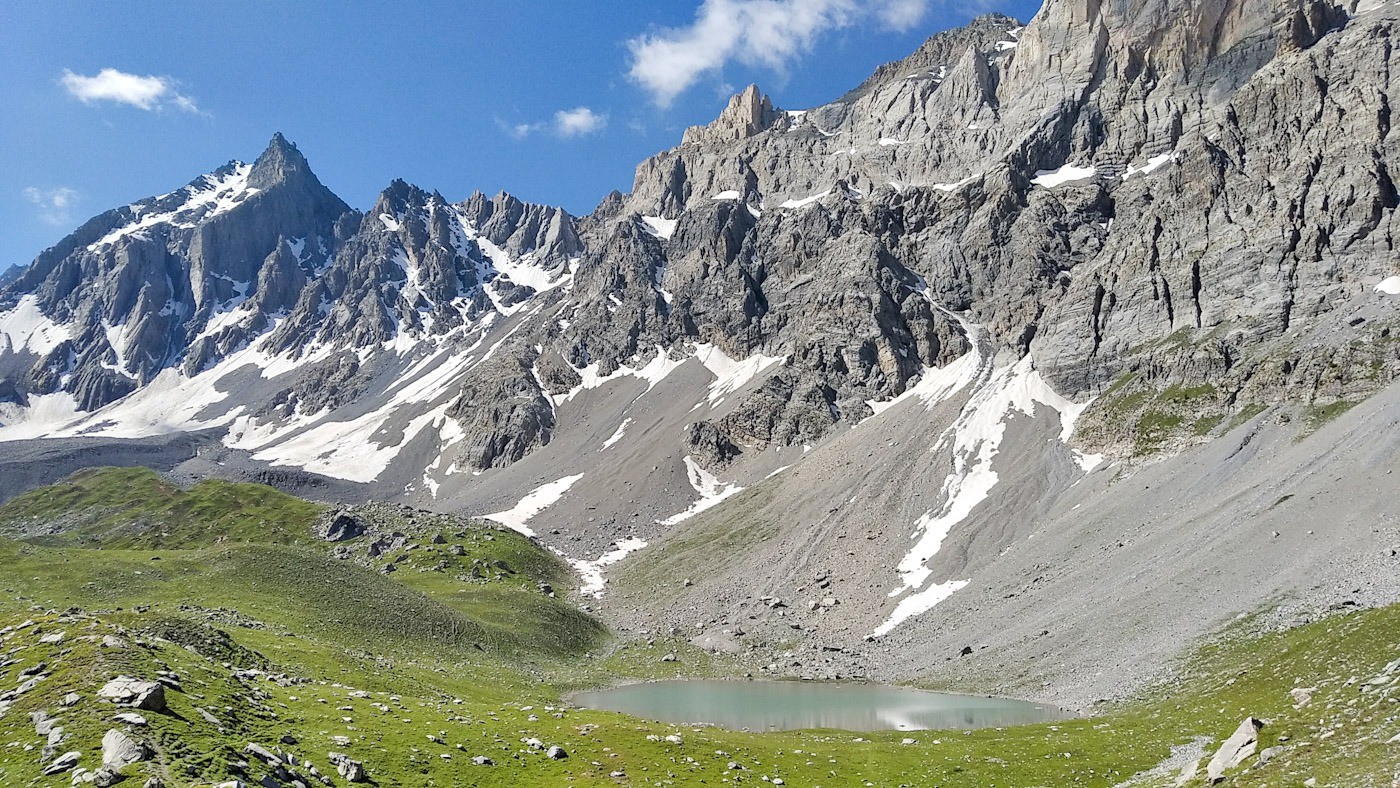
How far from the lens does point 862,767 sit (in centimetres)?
4131

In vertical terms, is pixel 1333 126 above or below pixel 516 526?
above

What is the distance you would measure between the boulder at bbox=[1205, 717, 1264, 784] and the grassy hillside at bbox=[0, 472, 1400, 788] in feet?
1.58

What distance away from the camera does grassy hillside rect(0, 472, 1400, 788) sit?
933 inches

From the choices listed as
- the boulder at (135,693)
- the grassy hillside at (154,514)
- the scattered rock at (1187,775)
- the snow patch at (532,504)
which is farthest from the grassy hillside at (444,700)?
the snow patch at (532,504)

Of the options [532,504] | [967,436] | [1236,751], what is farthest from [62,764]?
[532,504]

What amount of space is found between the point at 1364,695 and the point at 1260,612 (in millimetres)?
48666

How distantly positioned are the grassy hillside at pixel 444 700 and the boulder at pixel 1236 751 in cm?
48

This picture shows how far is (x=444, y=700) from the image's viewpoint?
49344 mm

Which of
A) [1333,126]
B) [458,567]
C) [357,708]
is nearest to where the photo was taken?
[357,708]

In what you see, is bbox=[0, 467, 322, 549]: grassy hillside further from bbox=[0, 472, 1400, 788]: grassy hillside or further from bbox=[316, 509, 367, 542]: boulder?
bbox=[0, 472, 1400, 788]: grassy hillside

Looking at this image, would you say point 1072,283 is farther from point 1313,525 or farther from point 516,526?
point 516,526

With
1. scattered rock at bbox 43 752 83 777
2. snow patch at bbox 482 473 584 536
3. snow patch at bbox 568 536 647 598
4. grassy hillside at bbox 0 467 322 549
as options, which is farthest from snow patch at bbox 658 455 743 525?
scattered rock at bbox 43 752 83 777

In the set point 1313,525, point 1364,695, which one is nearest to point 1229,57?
point 1313,525

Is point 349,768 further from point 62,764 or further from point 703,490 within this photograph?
point 703,490
